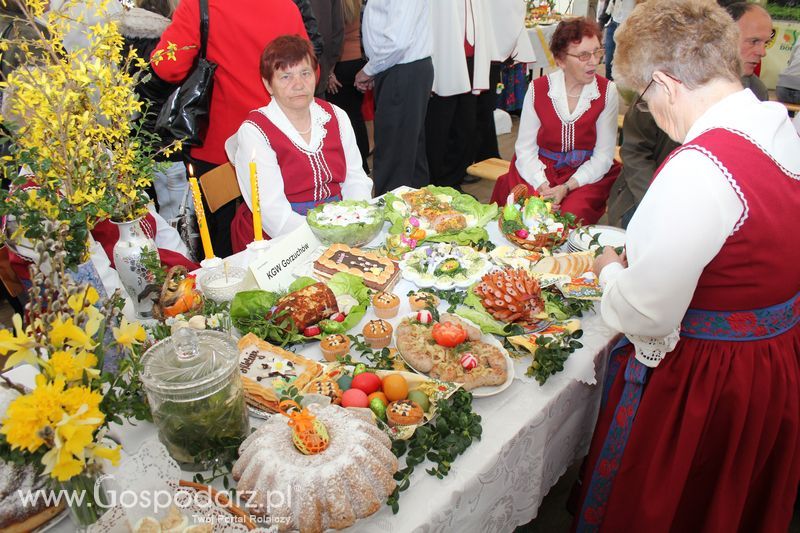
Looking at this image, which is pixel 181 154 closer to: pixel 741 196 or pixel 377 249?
pixel 377 249

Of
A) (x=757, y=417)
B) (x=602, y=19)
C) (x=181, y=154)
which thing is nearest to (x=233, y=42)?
(x=181, y=154)

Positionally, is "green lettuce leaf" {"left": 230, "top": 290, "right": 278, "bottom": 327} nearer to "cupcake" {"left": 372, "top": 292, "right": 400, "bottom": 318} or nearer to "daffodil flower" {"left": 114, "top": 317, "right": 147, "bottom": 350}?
"cupcake" {"left": 372, "top": 292, "right": 400, "bottom": 318}

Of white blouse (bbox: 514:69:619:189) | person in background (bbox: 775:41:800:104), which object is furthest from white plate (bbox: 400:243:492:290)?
person in background (bbox: 775:41:800:104)

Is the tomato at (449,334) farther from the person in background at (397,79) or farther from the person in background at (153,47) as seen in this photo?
the person in background at (397,79)

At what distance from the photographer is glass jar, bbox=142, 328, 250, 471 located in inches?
42.9

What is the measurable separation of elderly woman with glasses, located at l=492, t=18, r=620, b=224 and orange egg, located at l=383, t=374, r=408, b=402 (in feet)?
6.71

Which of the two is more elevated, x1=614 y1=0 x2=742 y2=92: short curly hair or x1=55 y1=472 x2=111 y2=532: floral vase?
x1=614 y1=0 x2=742 y2=92: short curly hair

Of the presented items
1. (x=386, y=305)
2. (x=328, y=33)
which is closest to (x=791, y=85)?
(x=328, y=33)

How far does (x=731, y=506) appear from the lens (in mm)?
1584

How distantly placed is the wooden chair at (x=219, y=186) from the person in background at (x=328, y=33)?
1.62m

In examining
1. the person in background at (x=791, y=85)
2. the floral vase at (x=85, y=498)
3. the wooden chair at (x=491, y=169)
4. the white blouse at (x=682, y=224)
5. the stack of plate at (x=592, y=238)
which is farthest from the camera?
the person in background at (x=791, y=85)

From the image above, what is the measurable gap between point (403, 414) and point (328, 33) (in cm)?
363

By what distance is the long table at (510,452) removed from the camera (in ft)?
3.83

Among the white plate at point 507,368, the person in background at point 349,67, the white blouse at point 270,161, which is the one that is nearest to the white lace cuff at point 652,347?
the white plate at point 507,368
